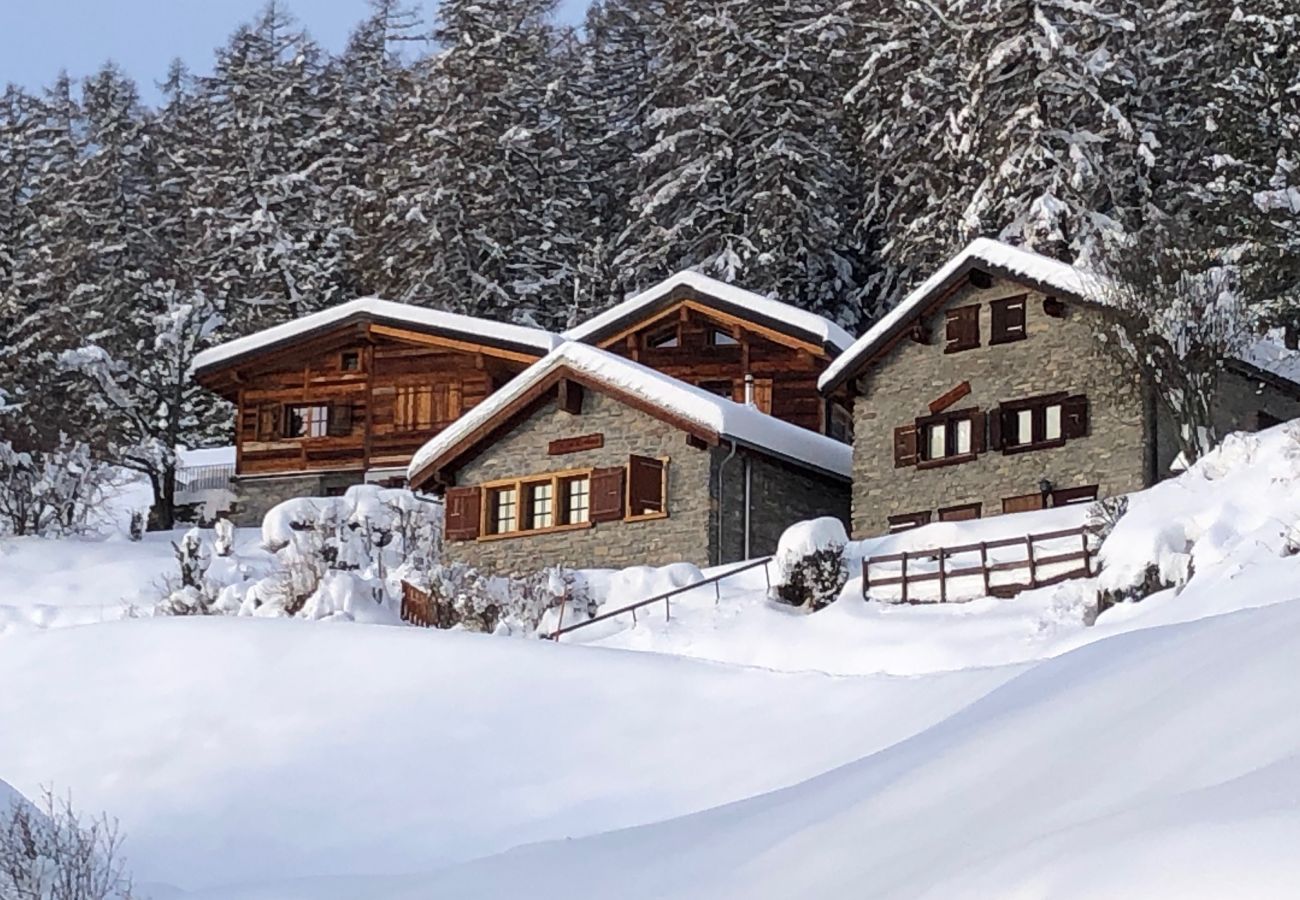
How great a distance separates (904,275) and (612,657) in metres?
26.9

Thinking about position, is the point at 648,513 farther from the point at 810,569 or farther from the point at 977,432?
the point at 810,569

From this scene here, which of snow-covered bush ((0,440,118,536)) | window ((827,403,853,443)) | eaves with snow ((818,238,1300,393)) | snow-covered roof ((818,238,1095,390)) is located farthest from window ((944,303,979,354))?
snow-covered bush ((0,440,118,536))

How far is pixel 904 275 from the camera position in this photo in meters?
44.4

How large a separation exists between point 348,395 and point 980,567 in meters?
20.4

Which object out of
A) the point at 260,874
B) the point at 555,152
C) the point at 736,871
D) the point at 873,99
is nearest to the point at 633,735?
the point at 260,874

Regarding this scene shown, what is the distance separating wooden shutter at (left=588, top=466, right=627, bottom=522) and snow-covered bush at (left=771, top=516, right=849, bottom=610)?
229 inches

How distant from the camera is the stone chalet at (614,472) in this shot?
3219cm

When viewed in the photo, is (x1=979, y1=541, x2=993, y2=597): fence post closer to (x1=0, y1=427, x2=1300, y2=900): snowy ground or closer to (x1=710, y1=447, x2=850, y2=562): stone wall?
(x1=0, y1=427, x2=1300, y2=900): snowy ground

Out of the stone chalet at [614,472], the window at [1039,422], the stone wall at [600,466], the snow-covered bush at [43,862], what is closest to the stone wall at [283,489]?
the stone chalet at [614,472]

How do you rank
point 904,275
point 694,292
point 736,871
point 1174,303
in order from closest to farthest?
point 736,871 → point 1174,303 → point 694,292 → point 904,275

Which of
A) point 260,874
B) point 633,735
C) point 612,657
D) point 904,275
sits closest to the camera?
point 260,874

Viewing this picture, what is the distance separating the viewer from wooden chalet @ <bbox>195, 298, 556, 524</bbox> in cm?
4228

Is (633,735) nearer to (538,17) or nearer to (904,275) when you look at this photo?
(904,275)

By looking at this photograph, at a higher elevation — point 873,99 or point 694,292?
point 873,99
